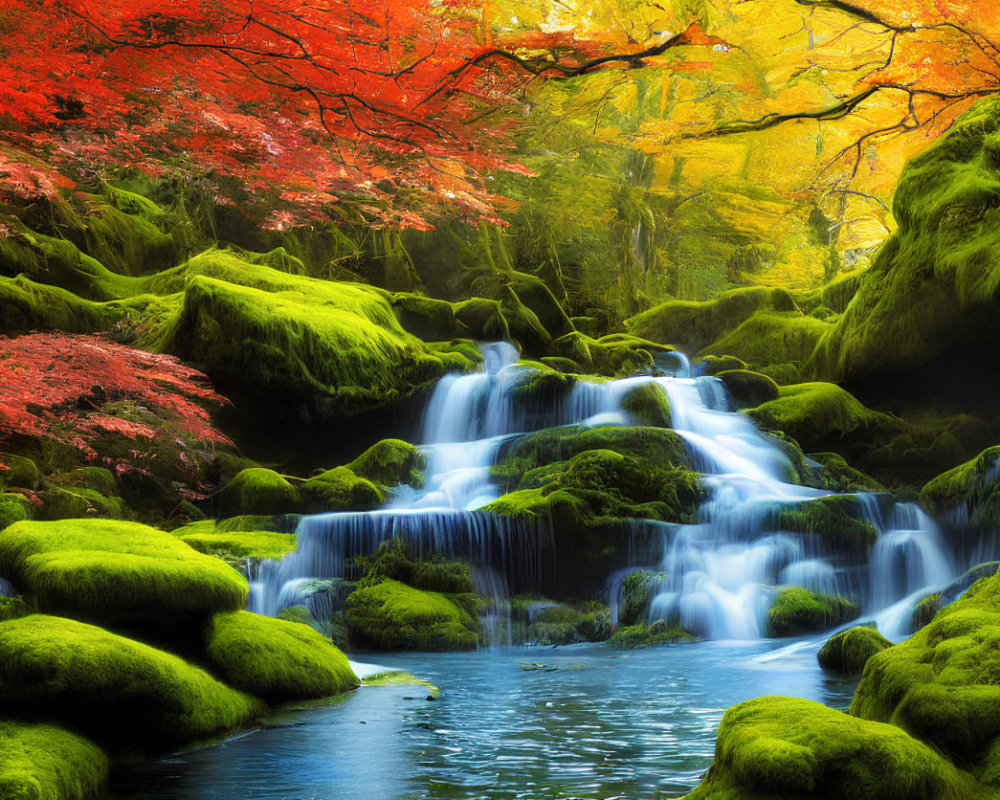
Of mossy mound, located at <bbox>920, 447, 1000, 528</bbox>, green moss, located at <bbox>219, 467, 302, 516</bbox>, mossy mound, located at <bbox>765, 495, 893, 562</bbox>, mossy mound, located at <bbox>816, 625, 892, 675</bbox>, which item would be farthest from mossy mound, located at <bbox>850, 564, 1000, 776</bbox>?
green moss, located at <bbox>219, 467, 302, 516</bbox>

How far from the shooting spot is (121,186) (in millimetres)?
18281

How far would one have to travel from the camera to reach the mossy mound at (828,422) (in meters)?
13.6

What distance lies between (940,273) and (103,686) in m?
→ 12.4

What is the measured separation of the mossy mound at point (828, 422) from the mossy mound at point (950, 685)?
10.00 m

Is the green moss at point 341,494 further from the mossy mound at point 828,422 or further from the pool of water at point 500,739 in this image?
the mossy mound at point 828,422

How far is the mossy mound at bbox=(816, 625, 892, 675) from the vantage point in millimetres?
6340

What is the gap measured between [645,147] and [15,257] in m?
10.3

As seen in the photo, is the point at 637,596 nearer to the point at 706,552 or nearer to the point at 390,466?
the point at 706,552

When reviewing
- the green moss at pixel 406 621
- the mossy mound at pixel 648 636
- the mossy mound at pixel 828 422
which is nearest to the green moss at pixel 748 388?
the mossy mound at pixel 828 422

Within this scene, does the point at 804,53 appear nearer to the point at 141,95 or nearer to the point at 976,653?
the point at 141,95

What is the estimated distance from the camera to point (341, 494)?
10.8 metres

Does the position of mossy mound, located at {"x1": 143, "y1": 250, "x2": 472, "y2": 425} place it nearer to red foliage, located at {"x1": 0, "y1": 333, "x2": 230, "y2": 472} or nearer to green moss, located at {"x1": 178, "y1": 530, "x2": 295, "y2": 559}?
red foliage, located at {"x1": 0, "y1": 333, "x2": 230, "y2": 472}

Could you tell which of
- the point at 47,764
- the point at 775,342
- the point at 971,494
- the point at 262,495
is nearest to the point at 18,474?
the point at 262,495

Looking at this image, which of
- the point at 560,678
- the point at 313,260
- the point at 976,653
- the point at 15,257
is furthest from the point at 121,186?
the point at 976,653
